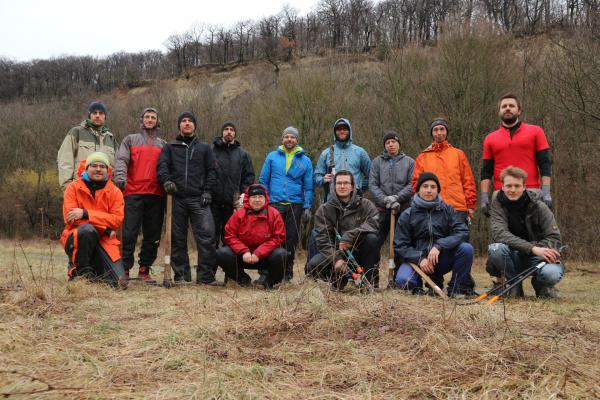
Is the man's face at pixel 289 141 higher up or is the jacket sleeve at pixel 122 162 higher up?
the man's face at pixel 289 141

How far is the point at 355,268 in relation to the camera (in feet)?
17.6

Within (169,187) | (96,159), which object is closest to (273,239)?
(169,187)

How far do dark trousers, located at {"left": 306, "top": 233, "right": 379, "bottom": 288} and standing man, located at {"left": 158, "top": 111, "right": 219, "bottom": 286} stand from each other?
1.43 m

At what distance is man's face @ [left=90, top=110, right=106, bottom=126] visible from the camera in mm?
6082

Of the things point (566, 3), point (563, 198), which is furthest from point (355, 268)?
point (566, 3)

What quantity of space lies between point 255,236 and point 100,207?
1.78 meters

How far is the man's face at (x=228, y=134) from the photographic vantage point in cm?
658

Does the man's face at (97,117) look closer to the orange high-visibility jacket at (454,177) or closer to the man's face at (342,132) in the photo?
the man's face at (342,132)

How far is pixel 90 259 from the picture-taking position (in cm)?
545

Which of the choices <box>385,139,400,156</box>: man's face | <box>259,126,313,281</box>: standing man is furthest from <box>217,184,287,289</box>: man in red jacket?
<box>385,139,400,156</box>: man's face

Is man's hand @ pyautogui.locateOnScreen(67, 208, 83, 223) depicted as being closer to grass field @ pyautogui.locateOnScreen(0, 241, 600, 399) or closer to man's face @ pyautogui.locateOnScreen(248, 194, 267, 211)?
→ grass field @ pyautogui.locateOnScreen(0, 241, 600, 399)

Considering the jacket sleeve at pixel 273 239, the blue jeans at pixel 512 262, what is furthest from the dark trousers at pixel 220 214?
the blue jeans at pixel 512 262

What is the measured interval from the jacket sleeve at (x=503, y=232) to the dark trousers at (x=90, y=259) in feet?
13.5

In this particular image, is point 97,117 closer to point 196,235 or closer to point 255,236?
point 196,235
